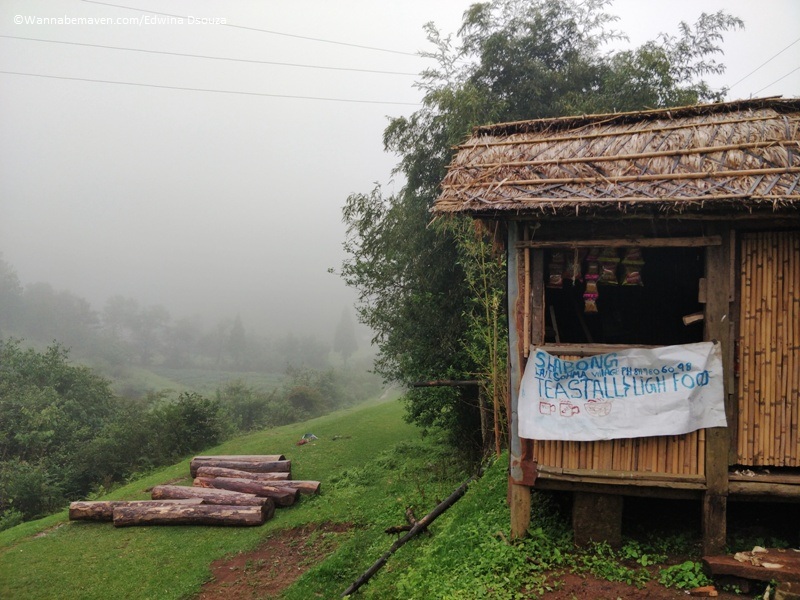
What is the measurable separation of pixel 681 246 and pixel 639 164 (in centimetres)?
107

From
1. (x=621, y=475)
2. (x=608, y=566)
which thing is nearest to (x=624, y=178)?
(x=621, y=475)

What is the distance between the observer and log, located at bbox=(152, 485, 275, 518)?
12.7m

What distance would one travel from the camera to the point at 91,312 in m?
90.8

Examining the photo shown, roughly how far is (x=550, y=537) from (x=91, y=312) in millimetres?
100067

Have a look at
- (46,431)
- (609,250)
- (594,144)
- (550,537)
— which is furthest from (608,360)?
(46,431)

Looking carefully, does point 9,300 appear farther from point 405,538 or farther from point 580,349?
point 580,349

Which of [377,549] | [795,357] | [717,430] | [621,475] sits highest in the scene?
[795,357]

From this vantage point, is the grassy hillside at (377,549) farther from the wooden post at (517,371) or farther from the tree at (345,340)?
the tree at (345,340)

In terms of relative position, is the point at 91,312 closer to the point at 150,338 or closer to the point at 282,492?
the point at 150,338

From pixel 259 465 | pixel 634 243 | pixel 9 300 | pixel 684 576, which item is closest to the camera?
pixel 684 576

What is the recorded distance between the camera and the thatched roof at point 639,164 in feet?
18.1

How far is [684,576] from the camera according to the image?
5594mm

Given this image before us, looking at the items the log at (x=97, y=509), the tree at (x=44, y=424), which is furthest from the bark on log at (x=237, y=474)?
the tree at (x=44, y=424)

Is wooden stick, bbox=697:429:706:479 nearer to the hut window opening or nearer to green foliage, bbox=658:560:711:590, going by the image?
green foliage, bbox=658:560:711:590
